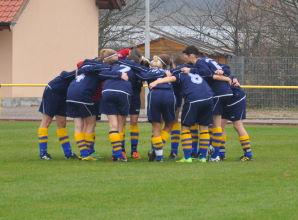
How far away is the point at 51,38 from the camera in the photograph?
33.2 metres

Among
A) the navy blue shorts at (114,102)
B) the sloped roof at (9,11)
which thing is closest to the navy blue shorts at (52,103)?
the navy blue shorts at (114,102)

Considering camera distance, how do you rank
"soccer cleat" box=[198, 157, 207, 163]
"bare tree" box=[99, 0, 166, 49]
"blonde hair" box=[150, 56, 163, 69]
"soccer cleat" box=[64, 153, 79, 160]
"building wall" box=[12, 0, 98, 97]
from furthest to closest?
"bare tree" box=[99, 0, 166, 49] → "building wall" box=[12, 0, 98, 97] → "soccer cleat" box=[64, 153, 79, 160] → "blonde hair" box=[150, 56, 163, 69] → "soccer cleat" box=[198, 157, 207, 163]

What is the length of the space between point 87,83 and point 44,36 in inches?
774

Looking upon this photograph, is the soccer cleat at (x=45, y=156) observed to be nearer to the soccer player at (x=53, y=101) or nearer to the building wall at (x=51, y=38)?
the soccer player at (x=53, y=101)

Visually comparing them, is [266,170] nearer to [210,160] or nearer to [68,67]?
[210,160]

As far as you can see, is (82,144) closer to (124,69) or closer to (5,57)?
(124,69)

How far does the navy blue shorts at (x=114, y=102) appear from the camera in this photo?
13.3m

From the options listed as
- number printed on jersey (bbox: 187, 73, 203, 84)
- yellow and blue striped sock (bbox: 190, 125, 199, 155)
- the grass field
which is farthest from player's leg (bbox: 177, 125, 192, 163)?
yellow and blue striped sock (bbox: 190, 125, 199, 155)

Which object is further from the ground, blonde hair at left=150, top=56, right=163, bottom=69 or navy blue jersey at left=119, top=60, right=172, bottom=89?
blonde hair at left=150, top=56, right=163, bottom=69

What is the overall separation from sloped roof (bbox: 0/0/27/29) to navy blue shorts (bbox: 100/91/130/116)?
17.2m

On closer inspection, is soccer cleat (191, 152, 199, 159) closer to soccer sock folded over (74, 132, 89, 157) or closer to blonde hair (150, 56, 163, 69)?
blonde hair (150, 56, 163, 69)

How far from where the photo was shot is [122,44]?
44.1m

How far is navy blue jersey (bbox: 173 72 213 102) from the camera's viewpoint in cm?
1314

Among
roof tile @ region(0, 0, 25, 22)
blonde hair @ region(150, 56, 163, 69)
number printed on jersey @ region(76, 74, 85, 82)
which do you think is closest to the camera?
number printed on jersey @ region(76, 74, 85, 82)
